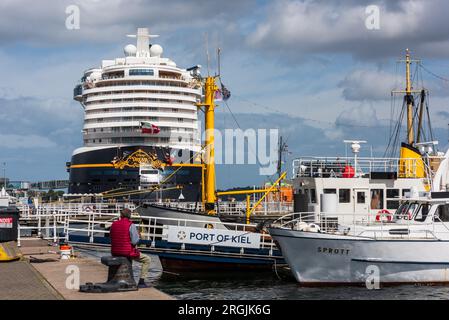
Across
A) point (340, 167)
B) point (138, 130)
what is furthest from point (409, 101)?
point (138, 130)

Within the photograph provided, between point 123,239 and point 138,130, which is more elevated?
point 138,130

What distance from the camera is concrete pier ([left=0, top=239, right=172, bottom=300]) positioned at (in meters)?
13.4

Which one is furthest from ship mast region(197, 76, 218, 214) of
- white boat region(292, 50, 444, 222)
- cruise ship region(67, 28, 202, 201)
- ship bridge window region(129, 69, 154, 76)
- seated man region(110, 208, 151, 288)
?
ship bridge window region(129, 69, 154, 76)

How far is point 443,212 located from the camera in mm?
22656

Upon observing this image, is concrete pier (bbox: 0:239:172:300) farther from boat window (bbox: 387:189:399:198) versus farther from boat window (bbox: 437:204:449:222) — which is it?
boat window (bbox: 387:189:399:198)

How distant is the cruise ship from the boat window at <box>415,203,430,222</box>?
41.6 metres

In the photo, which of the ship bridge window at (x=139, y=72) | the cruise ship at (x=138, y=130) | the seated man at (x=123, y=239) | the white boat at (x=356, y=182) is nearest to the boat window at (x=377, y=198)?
the white boat at (x=356, y=182)

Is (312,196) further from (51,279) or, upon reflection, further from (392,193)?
(51,279)

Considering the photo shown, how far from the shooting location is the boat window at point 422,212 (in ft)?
75.4

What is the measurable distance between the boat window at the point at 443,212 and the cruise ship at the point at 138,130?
42.2 meters

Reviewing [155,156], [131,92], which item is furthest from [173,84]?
[155,156]

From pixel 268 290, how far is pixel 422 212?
5981 millimetres

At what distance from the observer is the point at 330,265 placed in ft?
72.0
